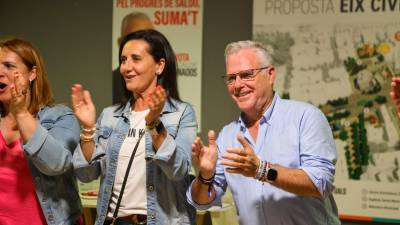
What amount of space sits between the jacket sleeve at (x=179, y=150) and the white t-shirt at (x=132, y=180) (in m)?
0.07

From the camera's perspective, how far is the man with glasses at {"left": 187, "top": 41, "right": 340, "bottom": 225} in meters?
1.75

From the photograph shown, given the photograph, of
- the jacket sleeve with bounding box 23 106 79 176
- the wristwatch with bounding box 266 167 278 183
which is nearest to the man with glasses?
the wristwatch with bounding box 266 167 278 183

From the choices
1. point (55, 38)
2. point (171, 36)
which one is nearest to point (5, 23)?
point (55, 38)

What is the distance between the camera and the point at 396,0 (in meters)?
3.09

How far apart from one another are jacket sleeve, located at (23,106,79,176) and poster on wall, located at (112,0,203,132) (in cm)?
148

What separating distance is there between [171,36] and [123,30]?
385 mm

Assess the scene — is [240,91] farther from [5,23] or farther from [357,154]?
[5,23]

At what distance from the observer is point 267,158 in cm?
192

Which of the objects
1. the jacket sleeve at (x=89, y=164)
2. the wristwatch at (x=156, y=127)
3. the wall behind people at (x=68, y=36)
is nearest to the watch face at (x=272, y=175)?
the wristwatch at (x=156, y=127)

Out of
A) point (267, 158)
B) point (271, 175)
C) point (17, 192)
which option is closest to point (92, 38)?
point (17, 192)

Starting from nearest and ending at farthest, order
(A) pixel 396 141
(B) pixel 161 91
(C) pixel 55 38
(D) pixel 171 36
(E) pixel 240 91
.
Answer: (B) pixel 161 91
(E) pixel 240 91
(A) pixel 396 141
(D) pixel 171 36
(C) pixel 55 38

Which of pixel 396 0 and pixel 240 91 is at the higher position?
pixel 396 0

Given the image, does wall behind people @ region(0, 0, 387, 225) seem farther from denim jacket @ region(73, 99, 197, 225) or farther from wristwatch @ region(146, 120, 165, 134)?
wristwatch @ region(146, 120, 165, 134)

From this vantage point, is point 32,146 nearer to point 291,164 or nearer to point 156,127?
point 156,127
